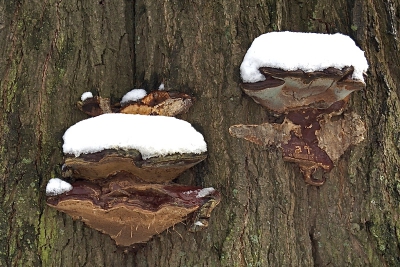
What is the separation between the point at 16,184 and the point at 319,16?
5.86 feet

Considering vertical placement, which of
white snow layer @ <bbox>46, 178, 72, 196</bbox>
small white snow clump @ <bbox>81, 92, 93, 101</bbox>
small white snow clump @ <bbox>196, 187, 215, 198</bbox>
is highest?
small white snow clump @ <bbox>81, 92, 93, 101</bbox>

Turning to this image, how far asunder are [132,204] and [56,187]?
431 millimetres

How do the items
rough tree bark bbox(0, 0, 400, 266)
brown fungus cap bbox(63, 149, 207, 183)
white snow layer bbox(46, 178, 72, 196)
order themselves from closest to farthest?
brown fungus cap bbox(63, 149, 207, 183), white snow layer bbox(46, 178, 72, 196), rough tree bark bbox(0, 0, 400, 266)

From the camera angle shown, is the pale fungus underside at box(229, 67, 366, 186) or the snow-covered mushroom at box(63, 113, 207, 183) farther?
the pale fungus underside at box(229, 67, 366, 186)

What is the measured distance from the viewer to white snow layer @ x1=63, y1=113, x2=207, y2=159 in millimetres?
1939

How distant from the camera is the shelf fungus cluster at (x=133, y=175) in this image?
1.94 meters

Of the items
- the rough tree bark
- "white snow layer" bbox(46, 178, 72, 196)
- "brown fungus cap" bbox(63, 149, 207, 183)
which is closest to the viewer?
"brown fungus cap" bbox(63, 149, 207, 183)

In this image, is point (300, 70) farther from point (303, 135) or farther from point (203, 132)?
point (203, 132)

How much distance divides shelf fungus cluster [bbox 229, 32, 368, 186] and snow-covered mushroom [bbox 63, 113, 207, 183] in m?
0.33

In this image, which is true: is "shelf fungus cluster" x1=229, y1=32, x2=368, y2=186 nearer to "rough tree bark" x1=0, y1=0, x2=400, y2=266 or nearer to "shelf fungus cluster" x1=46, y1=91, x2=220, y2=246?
"rough tree bark" x1=0, y1=0, x2=400, y2=266

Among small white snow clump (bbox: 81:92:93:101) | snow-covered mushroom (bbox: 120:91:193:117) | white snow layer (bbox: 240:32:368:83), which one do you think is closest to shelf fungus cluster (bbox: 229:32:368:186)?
white snow layer (bbox: 240:32:368:83)

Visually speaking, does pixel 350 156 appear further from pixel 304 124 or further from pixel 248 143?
pixel 248 143

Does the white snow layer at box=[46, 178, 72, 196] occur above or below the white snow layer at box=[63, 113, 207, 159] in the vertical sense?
below

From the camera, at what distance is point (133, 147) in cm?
193
